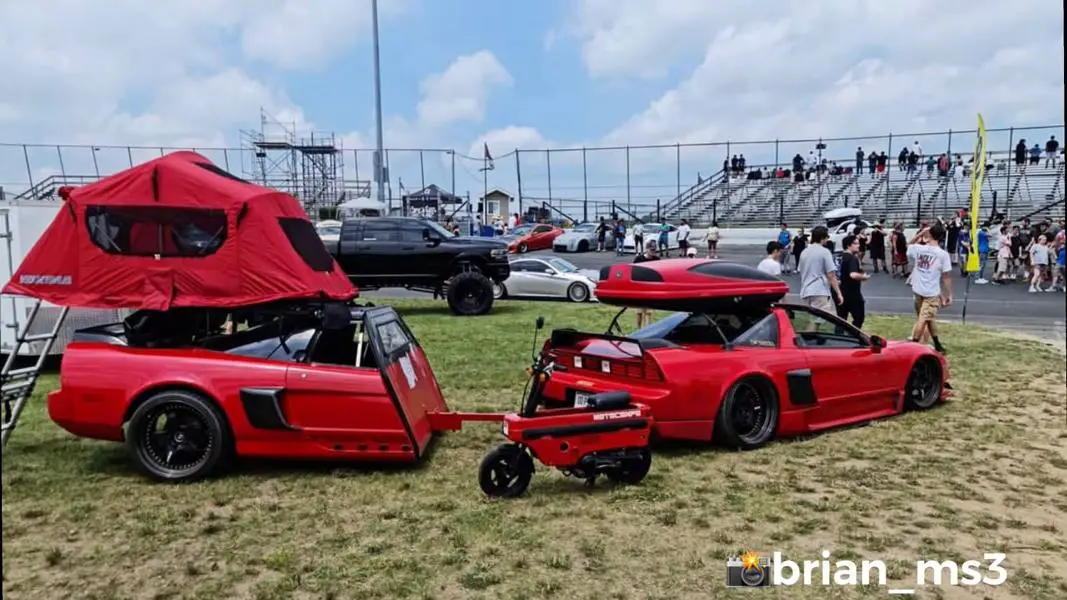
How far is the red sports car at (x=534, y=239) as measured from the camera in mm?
33969

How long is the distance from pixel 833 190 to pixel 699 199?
6.31 metres

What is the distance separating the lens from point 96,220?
17.9 feet

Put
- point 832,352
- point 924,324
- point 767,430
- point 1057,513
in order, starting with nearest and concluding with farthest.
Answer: point 1057,513, point 767,430, point 832,352, point 924,324

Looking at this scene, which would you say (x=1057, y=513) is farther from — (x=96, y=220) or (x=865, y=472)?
(x=96, y=220)

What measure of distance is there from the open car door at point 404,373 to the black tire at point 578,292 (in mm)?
12614

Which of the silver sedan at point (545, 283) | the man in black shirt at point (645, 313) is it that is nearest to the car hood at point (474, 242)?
the silver sedan at point (545, 283)

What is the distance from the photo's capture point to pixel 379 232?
1586 cm

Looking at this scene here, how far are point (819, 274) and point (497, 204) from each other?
118 ft

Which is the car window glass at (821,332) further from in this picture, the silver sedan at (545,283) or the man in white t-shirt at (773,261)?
the silver sedan at (545,283)

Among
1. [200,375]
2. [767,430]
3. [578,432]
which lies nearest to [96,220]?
[200,375]

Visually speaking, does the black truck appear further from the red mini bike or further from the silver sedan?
the red mini bike

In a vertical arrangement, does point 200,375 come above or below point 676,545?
above

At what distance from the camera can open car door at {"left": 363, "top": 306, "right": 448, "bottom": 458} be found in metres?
5.30

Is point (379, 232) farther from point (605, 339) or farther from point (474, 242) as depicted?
point (605, 339)
